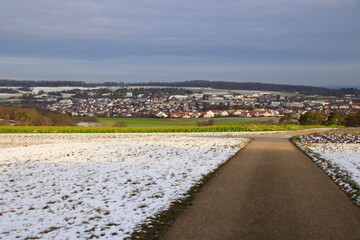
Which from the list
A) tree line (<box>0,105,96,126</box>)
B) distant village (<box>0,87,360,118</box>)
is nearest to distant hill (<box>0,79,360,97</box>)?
distant village (<box>0,87,360,118</box>)

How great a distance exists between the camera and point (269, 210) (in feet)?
27.4

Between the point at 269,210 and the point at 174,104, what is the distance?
115010mm

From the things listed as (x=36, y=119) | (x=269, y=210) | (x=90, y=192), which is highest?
(x=269, y=210)

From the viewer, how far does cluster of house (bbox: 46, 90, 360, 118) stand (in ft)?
321

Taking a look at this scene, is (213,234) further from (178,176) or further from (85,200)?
(178,176)

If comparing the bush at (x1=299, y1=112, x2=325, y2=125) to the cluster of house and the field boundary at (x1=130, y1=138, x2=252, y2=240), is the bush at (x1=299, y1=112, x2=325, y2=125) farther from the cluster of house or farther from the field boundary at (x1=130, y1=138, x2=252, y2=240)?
the field boundary at (x1=130, y1=138, x2=252, y2=240)

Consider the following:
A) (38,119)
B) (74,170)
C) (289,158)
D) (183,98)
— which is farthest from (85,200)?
(183,98)

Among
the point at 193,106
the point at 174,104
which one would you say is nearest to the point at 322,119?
the point at 193,106

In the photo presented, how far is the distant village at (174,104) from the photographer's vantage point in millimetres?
98500

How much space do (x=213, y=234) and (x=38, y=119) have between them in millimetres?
70860

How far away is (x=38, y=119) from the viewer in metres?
71.5

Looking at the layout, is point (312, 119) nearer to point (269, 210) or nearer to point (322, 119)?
point (322, 119)

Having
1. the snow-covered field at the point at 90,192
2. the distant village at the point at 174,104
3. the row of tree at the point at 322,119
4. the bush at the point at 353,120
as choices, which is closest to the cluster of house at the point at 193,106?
the distant village at the point at 174,104

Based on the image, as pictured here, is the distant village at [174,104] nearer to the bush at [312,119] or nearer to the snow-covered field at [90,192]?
the bush at [312,119]
